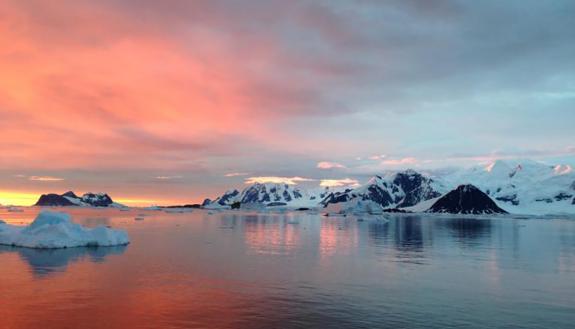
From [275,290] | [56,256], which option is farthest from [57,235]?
[275,290]

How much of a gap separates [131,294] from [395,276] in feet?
55.7

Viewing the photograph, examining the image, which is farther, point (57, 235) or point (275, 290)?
point (57, 235)

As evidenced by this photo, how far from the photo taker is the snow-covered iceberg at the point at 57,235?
4597 cm

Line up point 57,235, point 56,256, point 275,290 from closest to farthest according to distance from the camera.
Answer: point 275,290 → point 56,256 → point 57,235

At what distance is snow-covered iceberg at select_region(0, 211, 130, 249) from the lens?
46.0 m

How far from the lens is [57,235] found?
4672cm

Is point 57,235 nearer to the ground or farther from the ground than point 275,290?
farther from the ground

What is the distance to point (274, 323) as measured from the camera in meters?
19.7

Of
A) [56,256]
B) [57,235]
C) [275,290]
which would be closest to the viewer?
[275,290]

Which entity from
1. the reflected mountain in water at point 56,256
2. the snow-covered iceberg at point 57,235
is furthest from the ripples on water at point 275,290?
the snow-covered iceberg at point 57,235

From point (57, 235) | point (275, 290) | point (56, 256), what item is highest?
point (57, 235)

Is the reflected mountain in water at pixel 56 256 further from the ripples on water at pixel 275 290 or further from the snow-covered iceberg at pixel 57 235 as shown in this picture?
the snow-covered iceberg at pixel 57 235

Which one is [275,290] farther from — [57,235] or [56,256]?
[57,235]

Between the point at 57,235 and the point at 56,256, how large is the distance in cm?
756
